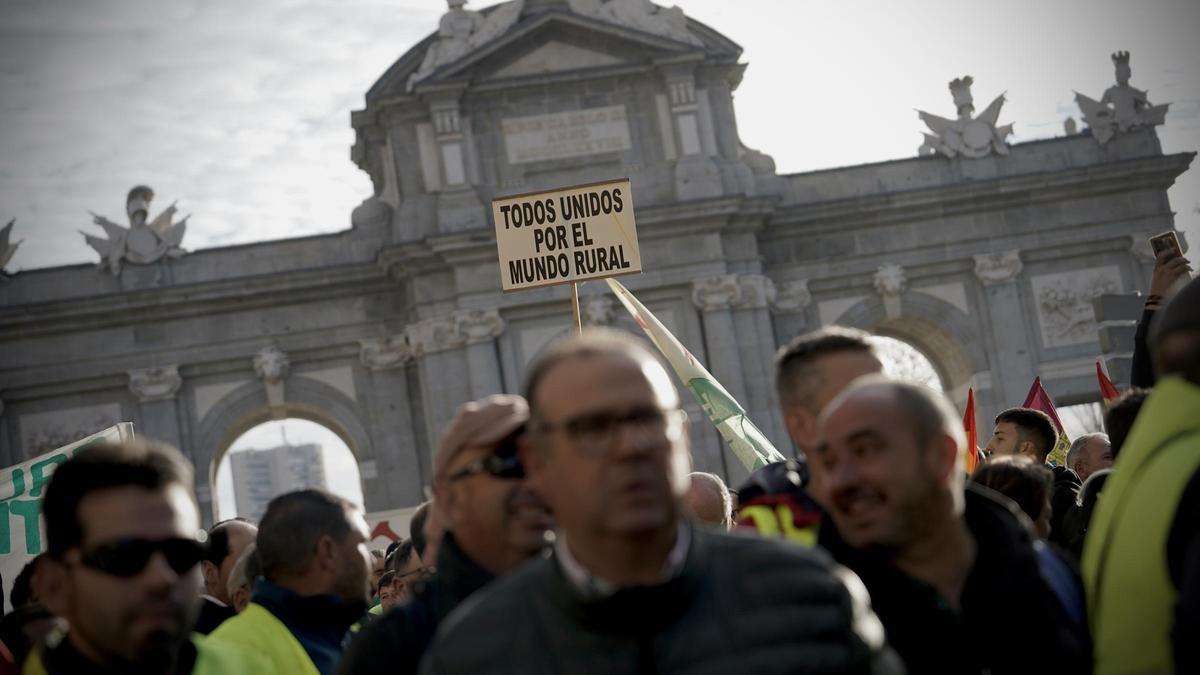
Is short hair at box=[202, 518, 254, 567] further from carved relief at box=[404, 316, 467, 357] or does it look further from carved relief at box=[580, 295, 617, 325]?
carved relief at box=[404, 316, 467, 357]

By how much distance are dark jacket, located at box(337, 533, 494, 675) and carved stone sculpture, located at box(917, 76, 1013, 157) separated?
2695 cm

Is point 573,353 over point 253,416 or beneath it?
beneath

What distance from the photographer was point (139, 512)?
13.1ft

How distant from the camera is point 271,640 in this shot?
541cm

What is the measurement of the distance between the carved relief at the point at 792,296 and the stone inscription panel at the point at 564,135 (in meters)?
3.84

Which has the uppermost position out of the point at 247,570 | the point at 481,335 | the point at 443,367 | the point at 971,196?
the point at 971,196

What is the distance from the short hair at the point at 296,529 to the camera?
5.53 meters

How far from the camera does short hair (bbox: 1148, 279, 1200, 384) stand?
148 inches

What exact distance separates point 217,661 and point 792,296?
979 inches

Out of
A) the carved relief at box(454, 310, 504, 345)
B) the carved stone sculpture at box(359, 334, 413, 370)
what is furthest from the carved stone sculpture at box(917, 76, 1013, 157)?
the carved stone sculpture at box(359, 334, 413, 370)

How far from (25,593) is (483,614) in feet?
16.5

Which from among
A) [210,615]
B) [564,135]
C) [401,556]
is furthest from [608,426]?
[564,135]

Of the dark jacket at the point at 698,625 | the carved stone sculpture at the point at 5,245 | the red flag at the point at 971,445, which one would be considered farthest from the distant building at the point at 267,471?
the dark jacket at the point at 698,625

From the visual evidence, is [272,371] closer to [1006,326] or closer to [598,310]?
[598,310]
